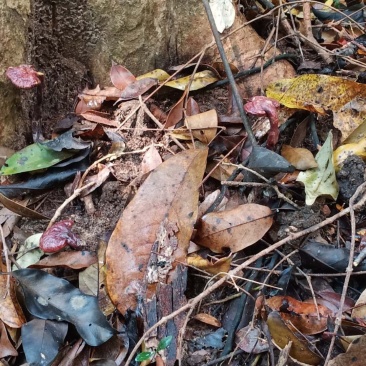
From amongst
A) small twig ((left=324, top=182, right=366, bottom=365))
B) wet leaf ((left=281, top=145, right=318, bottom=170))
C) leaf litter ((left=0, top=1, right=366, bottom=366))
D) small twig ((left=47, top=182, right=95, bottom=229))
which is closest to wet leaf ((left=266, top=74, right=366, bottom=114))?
leaf litter ((left=0, top=1, right=366, bottom=366))

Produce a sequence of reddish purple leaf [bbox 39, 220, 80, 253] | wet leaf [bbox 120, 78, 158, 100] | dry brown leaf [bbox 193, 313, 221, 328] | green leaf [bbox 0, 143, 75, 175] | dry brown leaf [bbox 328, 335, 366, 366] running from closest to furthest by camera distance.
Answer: dry brown leaf [bbox 328, 335, 366, 366] → dry brown leaf [bbox 193, 313, 221, 328] → reddish purple leaf [bbox 39, 220, 80, 253] → green leaf [bbox 0, 143, 75, 175] → wet leaf [bbox 120, 78, 158, 100]

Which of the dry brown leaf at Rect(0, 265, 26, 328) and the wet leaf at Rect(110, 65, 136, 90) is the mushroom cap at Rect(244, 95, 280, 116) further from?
the dry brown leaf at Rect(0, 265, 26, 328)

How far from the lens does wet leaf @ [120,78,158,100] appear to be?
1973 millimetres

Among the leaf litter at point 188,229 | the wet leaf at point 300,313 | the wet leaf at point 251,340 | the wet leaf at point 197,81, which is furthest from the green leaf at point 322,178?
the wet leaf at point 197,81

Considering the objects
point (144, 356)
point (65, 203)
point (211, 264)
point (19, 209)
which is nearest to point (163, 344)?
point (144, 356)

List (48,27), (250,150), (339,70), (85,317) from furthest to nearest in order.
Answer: (339,70)
(48,27)
(250,150)
(85,317)

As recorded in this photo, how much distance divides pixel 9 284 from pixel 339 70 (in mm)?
1569

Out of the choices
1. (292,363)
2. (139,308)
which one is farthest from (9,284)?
(292,363)

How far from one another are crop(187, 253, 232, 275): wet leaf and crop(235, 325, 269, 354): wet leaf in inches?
7.3

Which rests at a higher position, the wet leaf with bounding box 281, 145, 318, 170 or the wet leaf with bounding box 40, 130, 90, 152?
the wet leaf with bounding box 40, 130, 90, 152

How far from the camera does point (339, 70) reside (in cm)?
209

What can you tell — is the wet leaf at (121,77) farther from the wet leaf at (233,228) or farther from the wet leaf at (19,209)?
the wet leaf at (233,228)

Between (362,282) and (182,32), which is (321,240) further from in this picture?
(182,32)

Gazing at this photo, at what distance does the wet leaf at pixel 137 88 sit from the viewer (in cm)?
197
